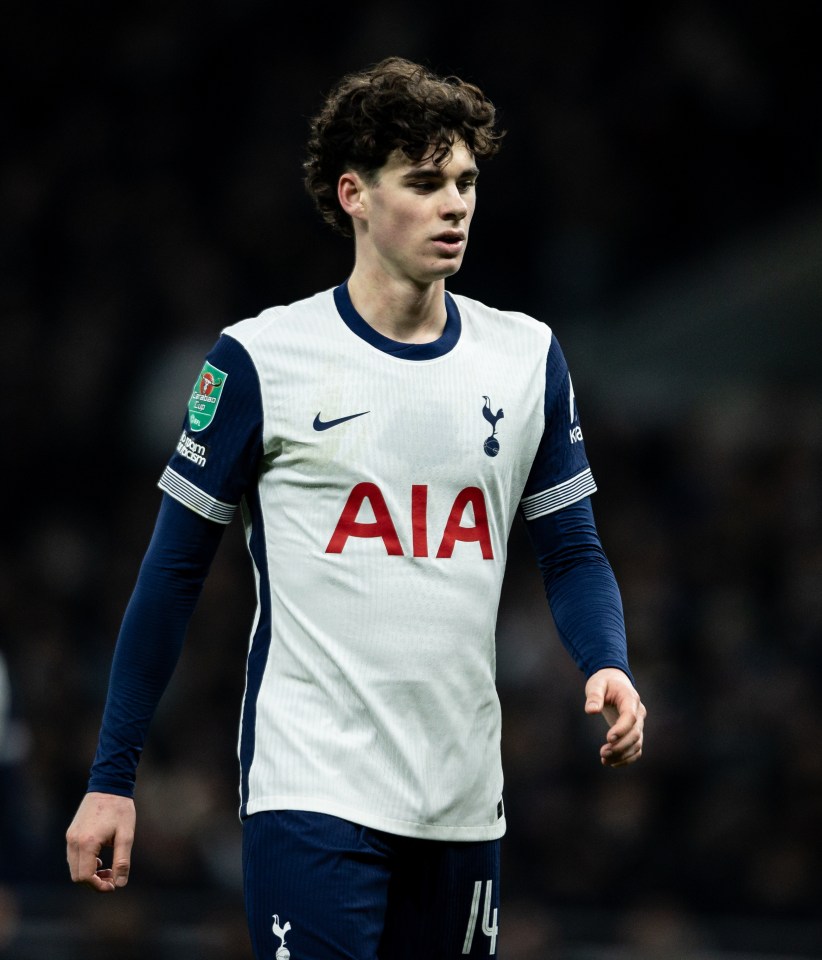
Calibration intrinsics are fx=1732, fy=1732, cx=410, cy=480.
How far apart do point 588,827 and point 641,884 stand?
0.40m

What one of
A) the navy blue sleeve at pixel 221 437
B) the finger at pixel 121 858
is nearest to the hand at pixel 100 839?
the finger at pixel 121 858

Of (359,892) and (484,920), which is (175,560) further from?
(484,920)

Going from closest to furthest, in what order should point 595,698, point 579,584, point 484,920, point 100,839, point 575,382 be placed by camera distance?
1. point 595,698
2. point 100,839
3. point 484,920
4. point 579,584
5. point 575,382

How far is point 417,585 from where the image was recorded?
314 cm

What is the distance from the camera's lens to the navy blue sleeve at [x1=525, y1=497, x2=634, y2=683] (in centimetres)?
324

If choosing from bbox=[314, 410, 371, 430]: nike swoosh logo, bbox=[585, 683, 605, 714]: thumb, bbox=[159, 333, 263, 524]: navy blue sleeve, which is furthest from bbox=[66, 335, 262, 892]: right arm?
bbox=[585, 683, 605, 714]: thumb

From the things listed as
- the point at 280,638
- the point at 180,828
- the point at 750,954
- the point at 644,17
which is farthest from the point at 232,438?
the point at 644,17

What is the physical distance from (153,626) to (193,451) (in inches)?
13.2

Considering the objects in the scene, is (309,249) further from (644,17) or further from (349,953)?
(349,953)

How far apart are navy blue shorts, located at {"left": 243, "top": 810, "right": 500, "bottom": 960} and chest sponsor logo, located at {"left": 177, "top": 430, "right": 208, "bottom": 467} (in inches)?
25.8

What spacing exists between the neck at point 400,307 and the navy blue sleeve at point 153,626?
0.49 meters

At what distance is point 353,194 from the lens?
3.30 m

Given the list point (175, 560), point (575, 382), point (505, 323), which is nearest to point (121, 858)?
point (175, 560)

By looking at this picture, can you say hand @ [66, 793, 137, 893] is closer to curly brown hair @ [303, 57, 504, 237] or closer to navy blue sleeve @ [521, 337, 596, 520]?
navy blue sleeve @ [521, 337, 596, 520]
